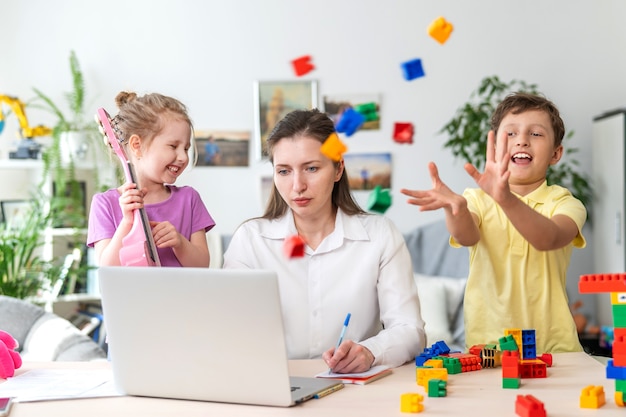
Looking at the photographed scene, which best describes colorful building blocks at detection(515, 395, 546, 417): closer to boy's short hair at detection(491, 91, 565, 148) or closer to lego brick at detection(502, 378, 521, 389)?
lego brick at detection(502, 378, 521, 389)

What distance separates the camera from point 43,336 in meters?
3.52

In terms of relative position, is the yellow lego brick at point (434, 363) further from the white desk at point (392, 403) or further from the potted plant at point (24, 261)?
the potted plant at point (24, 261)

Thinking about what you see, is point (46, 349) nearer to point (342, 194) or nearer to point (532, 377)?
point (342, 194)

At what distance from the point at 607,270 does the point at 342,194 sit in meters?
3.01

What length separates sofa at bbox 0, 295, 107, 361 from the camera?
3.40 meters

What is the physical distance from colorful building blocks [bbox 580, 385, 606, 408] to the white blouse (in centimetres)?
58

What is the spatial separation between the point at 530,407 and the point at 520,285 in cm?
82

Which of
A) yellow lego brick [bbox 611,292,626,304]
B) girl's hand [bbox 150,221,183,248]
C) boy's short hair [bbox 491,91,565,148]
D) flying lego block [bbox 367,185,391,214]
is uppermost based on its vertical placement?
boy's short hair [bbox 491,91,565,148]

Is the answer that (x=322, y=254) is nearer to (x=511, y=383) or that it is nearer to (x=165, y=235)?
(x=165, y=235)

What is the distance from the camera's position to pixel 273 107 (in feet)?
16.4

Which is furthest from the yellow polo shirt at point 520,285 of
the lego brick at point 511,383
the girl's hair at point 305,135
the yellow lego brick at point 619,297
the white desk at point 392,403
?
the yellow lego brick at point 619,297

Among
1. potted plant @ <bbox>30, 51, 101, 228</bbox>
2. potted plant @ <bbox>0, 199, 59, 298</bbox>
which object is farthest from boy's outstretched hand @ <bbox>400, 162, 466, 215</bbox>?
potted plant @ <bbox>30, 51, 101, 228</bbox>

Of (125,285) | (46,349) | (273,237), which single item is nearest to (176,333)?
(125,285)

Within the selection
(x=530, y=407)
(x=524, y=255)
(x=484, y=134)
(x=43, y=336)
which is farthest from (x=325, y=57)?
(x=530, y=407)
